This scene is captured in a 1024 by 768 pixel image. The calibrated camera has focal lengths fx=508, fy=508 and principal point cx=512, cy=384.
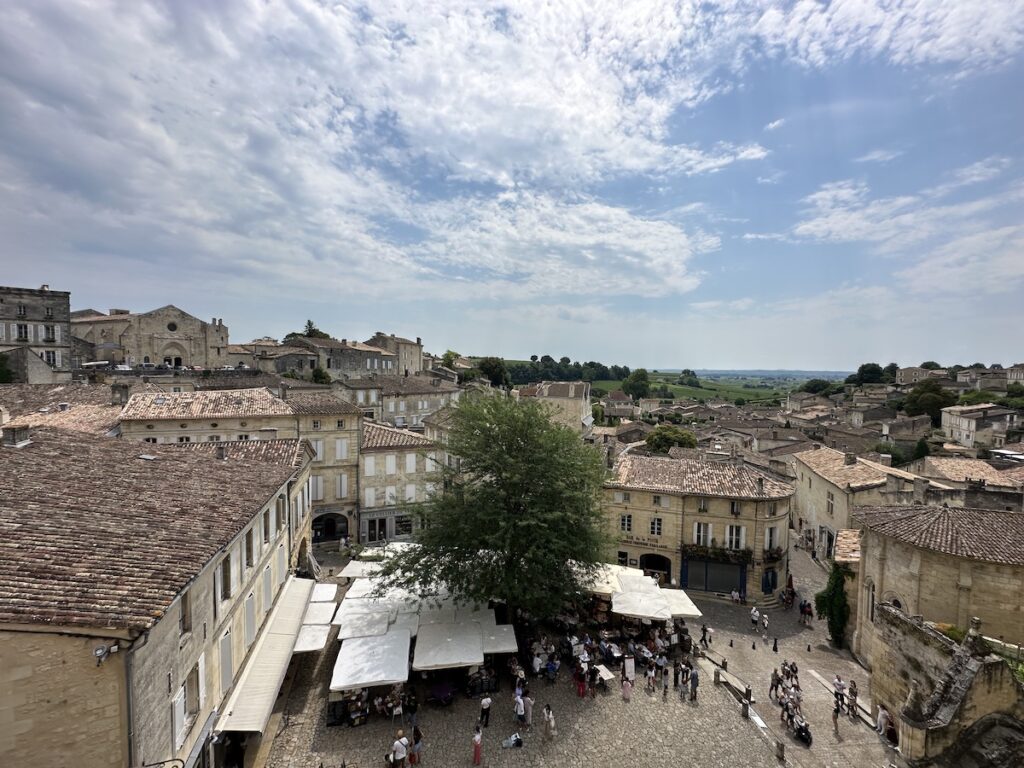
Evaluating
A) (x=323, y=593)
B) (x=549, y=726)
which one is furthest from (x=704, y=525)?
(x=323, y=593)

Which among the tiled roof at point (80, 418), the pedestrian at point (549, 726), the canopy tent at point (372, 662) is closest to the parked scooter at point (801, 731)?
the pedestrian at point (549, 726)

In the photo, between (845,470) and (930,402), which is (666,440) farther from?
(930,402)

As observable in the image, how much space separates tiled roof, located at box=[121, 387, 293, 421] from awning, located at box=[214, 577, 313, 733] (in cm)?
1240

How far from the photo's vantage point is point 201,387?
48188 mm

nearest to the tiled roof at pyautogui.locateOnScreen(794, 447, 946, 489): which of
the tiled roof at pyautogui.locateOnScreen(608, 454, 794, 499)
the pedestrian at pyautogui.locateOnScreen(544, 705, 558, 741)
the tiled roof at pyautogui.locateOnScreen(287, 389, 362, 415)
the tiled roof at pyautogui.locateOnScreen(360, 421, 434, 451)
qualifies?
the tiled roof at pyautogui.locateOnScreen(608, 454, 794, 499)

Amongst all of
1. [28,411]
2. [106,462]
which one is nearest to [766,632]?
[106,462]

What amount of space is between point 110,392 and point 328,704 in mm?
28799

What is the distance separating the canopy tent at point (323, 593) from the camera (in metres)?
20.4

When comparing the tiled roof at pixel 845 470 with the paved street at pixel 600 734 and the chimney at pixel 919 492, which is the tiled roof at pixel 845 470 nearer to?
the chimney at pixel 919 492

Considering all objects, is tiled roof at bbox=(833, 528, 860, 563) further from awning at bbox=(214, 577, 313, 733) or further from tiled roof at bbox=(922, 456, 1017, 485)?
awning at bbox=(214, 577, 313, 733)

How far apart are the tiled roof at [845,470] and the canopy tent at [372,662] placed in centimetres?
2976

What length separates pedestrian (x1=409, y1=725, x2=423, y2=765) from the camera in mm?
13328

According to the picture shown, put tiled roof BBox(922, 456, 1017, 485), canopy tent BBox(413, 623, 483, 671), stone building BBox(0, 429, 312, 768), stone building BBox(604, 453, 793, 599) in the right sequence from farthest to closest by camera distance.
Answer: tiled roof BBox(922, 456, 1017, 485), stone building BBox(604, 453, 793, 599), canopy tent BBox(413, 623, 483, 671), stone building BBox(0, 429, 312, 768)

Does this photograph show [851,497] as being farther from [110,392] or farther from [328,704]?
[110,392]
